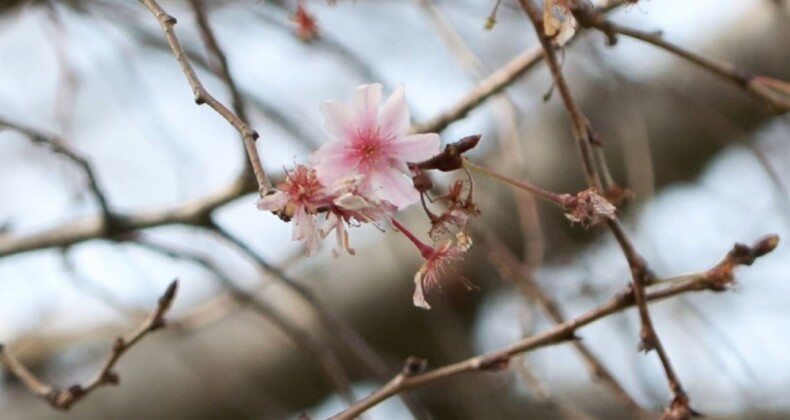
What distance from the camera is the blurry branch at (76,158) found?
2.68 ft

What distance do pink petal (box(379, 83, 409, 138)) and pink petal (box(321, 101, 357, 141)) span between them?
0.06ft

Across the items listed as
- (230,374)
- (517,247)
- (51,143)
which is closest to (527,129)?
(517,247)

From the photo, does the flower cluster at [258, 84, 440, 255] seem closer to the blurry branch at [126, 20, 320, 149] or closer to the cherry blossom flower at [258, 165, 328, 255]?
the cherry blossom flower at [258, 165, 328, 255]

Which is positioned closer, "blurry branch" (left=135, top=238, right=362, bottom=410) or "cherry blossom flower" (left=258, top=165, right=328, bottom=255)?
"cherry blossom flower" (left=258, top=165, right=328, bottom=255)

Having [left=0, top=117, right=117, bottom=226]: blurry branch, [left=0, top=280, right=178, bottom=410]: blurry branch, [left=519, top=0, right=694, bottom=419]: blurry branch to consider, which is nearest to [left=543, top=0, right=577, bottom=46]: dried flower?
[left=519, top=0, right=694, bottom=419]: blurry branch

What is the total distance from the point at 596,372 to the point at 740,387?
1.65 ft

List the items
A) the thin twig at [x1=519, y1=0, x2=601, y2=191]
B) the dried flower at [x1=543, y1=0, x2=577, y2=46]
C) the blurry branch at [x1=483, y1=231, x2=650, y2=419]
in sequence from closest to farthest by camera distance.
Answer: the dried flower at [x1=543, y1=0, x2=577, y2=46]
the thin twig at [x1=519, y1=0, x2=601, y2=191]
the blurry branch at [x1=483, y1=231, x2=650, y2=419]

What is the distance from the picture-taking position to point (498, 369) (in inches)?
27.1

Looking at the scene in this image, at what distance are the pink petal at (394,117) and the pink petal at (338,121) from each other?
18 mm

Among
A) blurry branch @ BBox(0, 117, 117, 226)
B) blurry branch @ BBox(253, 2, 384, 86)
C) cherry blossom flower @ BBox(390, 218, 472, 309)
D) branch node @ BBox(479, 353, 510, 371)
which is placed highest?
blurry branch @ BBox(253, 2, 384, 86)

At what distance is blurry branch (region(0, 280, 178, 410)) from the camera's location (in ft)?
2.56

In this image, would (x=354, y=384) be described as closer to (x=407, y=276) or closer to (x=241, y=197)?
(x=407, y=276)

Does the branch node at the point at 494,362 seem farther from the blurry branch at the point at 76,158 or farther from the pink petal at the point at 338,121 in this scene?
the blurry branch at the point at 76,158

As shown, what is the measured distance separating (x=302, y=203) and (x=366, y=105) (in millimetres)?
94
